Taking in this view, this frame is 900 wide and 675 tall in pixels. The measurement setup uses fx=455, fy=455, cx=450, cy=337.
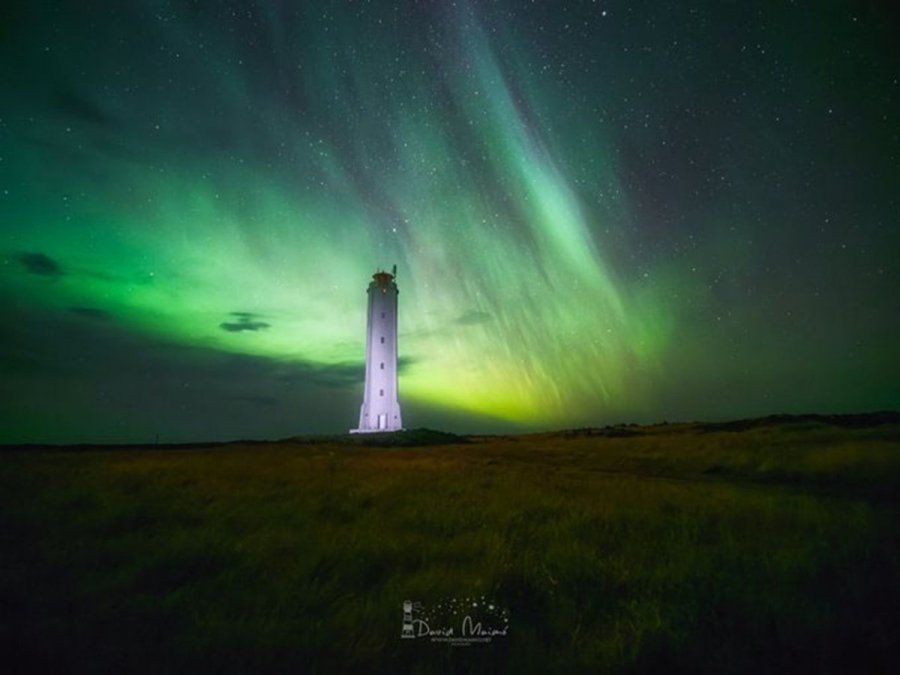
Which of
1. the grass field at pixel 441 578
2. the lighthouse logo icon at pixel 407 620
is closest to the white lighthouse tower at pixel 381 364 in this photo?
the grass field at pixel 441 578

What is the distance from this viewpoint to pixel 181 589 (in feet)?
14.2

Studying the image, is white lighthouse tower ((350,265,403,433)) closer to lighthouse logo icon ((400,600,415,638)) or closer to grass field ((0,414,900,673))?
grass field ((0,414,900,673))

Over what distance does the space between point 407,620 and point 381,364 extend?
49.7 metres

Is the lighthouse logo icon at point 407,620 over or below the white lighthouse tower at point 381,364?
below

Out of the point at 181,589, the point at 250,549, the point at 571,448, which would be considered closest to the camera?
the point at 181,589

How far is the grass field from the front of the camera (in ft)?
11.0

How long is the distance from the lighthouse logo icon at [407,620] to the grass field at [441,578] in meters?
0.07

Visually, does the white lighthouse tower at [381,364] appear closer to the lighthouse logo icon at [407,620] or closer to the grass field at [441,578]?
the grass field at [441,578]

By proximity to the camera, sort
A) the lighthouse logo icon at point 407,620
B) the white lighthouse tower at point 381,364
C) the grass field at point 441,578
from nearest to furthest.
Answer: the grass field at point 441,578 → the lighthouse logo icon at point 407,620 → the white lighthouse tower at point 381,364

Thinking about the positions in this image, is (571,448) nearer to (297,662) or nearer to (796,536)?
(796,536)

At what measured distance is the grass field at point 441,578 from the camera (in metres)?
3.36

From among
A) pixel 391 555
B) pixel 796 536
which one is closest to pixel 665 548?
pixel 796 536

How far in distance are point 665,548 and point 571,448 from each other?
947 inches

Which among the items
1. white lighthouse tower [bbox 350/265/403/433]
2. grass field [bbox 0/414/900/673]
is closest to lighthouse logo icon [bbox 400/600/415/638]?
grass field [bbox 0/414/900/673]
